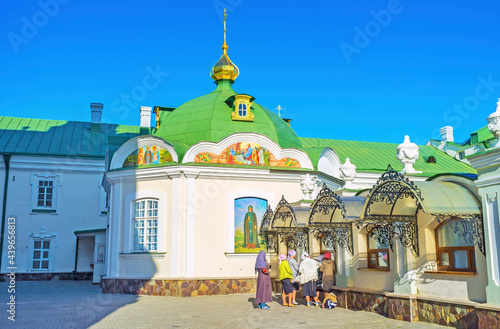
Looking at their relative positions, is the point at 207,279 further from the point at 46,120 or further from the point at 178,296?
the point at 46,120

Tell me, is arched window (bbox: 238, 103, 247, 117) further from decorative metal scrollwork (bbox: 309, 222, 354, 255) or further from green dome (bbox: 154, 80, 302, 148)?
decorative metal scrollwork (bbox: 309, 222, 354, 255)

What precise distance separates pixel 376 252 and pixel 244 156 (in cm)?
741

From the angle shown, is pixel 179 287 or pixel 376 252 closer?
pixel 376 252

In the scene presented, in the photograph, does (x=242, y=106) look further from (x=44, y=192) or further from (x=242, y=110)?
(x=44, y=192)

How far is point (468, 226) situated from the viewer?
916 cm

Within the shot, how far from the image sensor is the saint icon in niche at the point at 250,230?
58.6 feet

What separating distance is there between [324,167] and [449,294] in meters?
11.2

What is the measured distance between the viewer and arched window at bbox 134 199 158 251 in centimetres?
1744

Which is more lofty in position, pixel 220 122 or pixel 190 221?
pixel 220 122

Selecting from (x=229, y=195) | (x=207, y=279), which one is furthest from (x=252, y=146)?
(x=207, y=279)

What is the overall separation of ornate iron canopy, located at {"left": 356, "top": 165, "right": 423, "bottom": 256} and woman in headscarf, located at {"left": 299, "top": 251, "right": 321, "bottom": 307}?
2.44m

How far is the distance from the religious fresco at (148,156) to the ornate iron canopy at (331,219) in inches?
254

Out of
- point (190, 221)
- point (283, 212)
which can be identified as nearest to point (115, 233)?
point (190, 221)

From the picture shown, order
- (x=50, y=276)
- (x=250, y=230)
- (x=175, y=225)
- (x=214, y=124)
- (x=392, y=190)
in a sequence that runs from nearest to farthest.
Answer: (x=392, y=190) → (x=175, y=225) → (x=250, y=230) → (x=214, y=124) → (x=50, y=276)
